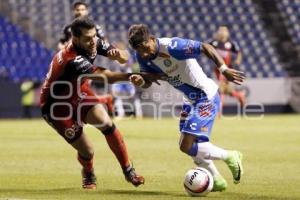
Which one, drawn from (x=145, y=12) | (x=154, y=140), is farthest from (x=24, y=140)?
(x=145, y=12)

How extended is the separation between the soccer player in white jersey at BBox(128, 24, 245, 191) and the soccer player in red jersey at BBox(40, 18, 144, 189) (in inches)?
23.6

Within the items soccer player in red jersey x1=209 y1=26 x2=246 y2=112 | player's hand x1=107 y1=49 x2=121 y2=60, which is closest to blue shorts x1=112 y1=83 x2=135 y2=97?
soccer player in red jersey x1=209 y1=26 x2=246 y2=112

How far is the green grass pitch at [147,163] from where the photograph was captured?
315 inches

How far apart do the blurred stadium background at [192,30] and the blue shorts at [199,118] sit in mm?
13156

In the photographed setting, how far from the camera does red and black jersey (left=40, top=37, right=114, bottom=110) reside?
8.01 meters

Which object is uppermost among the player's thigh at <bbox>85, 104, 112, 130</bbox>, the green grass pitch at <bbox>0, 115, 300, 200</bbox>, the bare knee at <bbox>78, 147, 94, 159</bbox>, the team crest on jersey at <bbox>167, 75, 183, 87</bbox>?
the team crest on jersey at <bbox>167, 75, 183, 87</bbox>

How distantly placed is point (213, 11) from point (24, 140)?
1314cm

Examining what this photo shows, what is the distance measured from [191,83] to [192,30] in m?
17.6

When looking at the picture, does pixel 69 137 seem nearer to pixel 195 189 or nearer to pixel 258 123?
pixel 195 189

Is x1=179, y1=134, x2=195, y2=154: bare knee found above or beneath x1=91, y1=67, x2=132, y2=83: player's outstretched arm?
beneath

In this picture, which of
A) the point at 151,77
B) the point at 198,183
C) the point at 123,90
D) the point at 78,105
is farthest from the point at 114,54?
the point at 123,90

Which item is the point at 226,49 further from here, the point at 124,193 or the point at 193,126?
the point at 124,193

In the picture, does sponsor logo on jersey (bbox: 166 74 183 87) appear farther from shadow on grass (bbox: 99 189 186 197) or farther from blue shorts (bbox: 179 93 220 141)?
shadow on grass (bbox: 99 189 186 197)

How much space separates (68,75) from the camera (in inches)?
324
